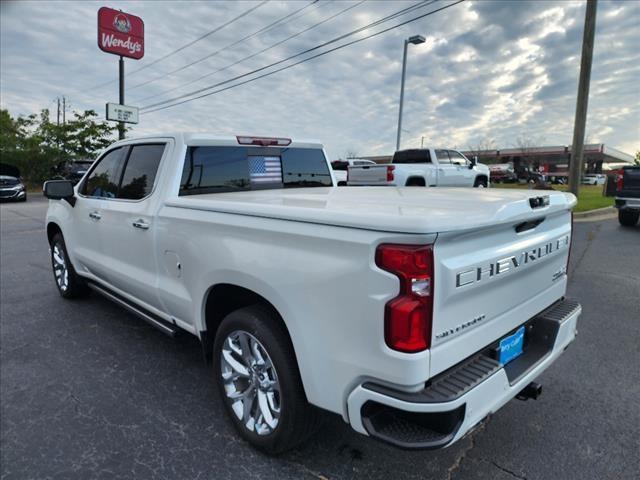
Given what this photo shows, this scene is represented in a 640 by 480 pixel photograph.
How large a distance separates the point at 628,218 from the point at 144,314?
12360mm

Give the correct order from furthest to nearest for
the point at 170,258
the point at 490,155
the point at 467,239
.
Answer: the point at 490,155 → the point at 170,258 → the point at 467,239

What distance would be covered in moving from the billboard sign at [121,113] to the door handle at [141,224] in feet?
70.6

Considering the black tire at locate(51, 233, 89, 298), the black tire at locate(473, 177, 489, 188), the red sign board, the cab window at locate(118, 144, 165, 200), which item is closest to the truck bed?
the cab window at locate(118, 144, 165, 200)

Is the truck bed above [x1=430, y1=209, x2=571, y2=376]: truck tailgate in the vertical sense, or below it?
above

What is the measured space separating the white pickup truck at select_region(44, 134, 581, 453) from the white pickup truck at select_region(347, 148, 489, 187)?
1099cm

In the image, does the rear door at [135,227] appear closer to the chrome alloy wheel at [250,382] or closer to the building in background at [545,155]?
the chrome alloy wheel at [250,382]

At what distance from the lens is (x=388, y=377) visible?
180 cm

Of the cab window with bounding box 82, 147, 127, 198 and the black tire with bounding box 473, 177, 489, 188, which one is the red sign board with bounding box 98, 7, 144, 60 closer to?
the black tire with bounding box 473, 177, 489, 188

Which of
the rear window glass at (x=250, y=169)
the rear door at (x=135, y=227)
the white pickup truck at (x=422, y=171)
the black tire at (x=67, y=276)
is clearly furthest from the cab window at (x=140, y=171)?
the white pickup truck at (x=422, y=171)

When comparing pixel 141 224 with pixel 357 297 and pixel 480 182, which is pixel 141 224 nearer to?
pixel 357 297

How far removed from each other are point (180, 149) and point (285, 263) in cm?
161

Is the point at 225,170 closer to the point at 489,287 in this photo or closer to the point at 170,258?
the point at 170,258

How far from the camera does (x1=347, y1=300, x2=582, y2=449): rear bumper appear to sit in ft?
5.83

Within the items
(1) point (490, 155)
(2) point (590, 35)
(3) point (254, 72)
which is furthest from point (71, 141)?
(1) point (490, 155)
